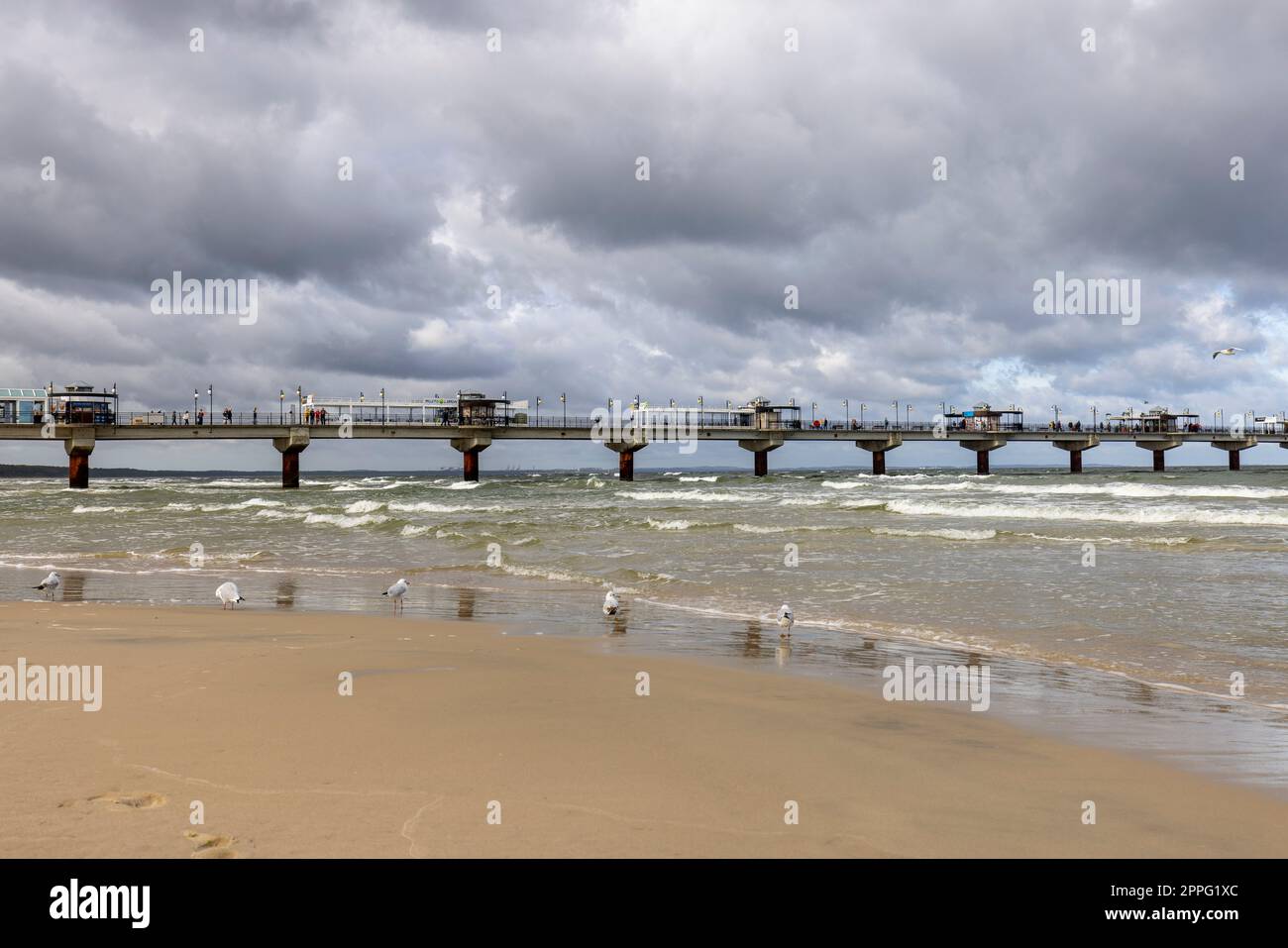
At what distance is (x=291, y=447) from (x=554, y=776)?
61.6 metres

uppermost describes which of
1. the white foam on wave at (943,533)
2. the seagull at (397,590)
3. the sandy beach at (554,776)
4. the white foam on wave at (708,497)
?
the sandy beach at (554,776)

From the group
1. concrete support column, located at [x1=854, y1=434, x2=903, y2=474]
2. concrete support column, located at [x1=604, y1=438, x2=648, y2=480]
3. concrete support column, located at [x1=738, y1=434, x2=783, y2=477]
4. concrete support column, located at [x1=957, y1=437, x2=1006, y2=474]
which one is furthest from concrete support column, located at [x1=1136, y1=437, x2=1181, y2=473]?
concrete support column, located at [x1=604, y1=438, x2=648, y2=480]

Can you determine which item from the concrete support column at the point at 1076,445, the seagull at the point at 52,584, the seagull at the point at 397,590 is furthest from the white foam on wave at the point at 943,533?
the concrete support column at the point at 1076,445

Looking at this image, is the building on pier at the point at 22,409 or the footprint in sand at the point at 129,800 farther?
the building on pier at the point at 22,409

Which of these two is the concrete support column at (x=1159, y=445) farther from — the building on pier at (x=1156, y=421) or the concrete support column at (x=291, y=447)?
the concrete support column at (x=291, y=447)

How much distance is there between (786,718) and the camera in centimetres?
614

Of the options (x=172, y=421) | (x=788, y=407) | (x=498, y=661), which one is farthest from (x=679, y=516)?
(x=788, y=407)

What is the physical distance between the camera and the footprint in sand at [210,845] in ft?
11.0

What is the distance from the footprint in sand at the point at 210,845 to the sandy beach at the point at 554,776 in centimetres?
1

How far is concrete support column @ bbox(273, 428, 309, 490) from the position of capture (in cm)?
6038

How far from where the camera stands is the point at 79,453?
188ft
